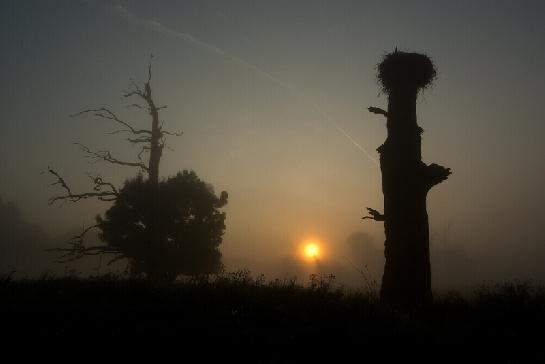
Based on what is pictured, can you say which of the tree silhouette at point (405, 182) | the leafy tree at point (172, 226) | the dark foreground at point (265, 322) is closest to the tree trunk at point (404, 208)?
the tree silhouette at point (405, 182)

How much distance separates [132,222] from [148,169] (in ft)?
20.1

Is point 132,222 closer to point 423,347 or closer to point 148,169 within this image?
point 148,169

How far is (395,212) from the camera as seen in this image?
1052 cm

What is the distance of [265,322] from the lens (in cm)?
635

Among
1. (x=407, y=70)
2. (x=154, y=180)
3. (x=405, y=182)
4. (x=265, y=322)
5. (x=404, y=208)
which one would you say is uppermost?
(x=407, y=70)

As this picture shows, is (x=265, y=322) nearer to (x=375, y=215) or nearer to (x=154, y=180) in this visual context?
(x=375, y=215)

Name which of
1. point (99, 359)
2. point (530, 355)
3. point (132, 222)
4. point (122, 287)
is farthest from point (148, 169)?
point (530, 355)

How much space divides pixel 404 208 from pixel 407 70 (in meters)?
4.00

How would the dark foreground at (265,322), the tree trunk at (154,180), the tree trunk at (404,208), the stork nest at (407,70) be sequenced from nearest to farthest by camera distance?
the dark foreground at (265,322), the tree trunk at (404,208), the stork nest at (407,70), the tree trunk at (154,180)

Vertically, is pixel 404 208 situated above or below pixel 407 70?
below

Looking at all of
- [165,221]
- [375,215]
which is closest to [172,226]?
[165,221]

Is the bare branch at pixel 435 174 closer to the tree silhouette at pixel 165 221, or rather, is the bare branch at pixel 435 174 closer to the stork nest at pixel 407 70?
the stork nest at pixel 407 70

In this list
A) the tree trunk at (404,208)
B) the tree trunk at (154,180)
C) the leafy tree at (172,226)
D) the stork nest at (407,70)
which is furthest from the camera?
the leafy tree at (172,226)

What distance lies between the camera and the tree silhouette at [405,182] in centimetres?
1002
